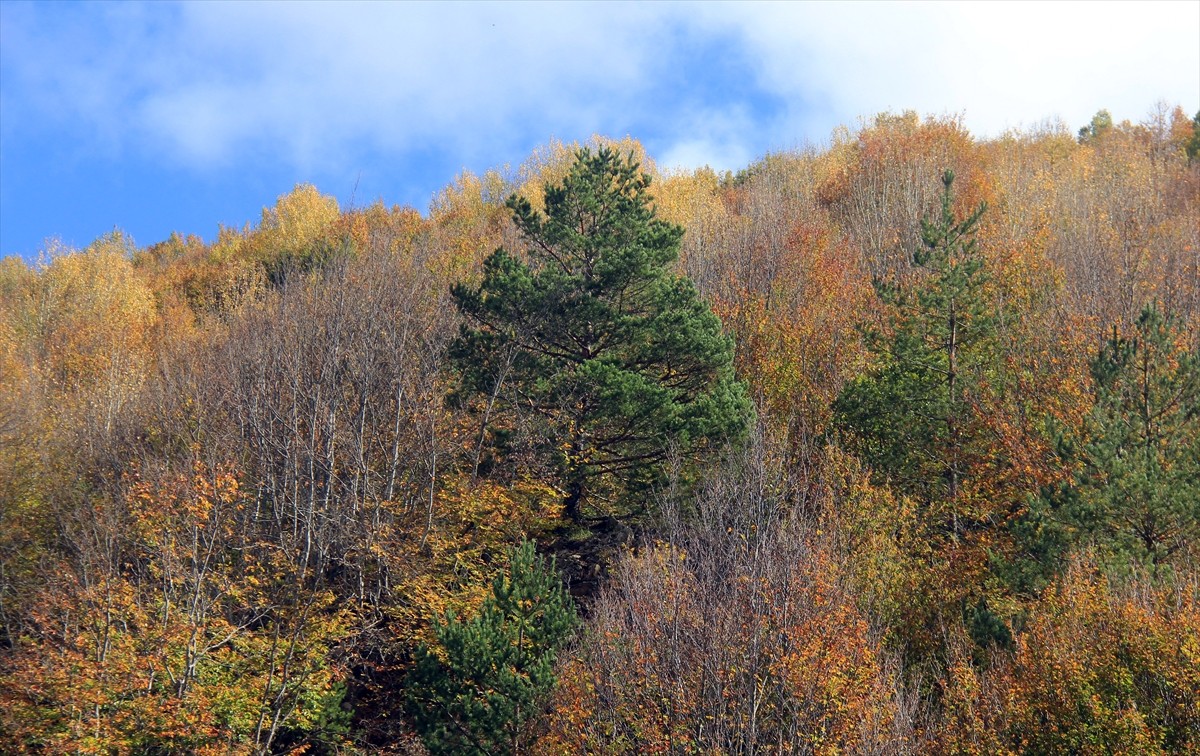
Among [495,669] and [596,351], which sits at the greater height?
[596,351]

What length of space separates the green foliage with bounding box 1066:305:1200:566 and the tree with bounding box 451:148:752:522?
8498 millimetres

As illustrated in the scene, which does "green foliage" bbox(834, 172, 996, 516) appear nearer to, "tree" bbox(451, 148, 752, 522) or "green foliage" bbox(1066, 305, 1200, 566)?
"tree" bbox(451, 148, 752, 522)

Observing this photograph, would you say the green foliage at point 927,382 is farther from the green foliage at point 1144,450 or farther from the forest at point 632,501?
the green foliage at point 1144,450

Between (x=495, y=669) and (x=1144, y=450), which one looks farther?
(x=495, y=669)

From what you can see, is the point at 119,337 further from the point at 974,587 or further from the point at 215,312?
the point at 974,587

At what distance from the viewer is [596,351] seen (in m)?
27.8

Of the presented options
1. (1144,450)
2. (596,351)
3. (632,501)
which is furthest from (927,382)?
(596,351)

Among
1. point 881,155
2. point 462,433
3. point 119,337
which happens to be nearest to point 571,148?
point 881,155

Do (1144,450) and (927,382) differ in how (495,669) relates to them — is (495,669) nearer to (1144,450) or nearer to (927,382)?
(1144,450)

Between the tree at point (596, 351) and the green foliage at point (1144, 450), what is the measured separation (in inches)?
335

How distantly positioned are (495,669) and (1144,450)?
515 inches

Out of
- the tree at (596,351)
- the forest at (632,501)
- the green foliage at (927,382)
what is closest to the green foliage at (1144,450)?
the forest at (632,501)

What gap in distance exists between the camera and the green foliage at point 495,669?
18.8 m

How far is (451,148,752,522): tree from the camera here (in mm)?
25391
